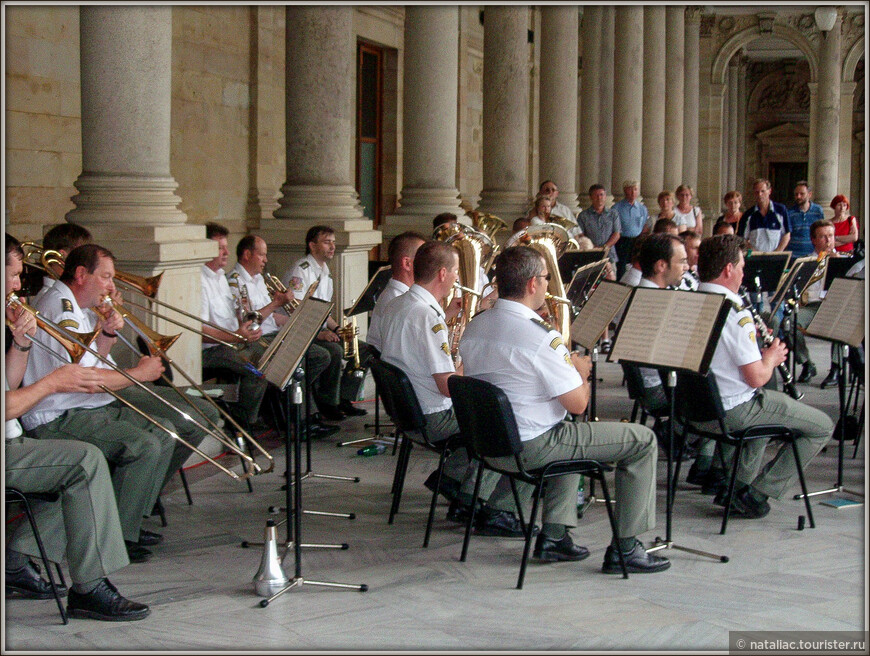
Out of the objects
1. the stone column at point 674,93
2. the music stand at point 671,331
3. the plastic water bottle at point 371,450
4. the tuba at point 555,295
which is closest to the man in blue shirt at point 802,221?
the tuba at point 555,295

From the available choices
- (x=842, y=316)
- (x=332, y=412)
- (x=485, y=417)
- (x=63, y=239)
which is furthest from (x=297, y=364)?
(x=332, y=412)

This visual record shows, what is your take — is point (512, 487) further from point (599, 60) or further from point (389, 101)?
point (599, 60)

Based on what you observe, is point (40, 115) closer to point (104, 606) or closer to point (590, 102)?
point (104, 606)

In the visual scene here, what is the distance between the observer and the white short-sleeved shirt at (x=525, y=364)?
4566 mm

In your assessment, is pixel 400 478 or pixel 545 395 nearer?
pixel 545 395

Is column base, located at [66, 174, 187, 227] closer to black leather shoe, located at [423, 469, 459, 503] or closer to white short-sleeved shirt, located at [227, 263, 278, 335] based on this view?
white short-sleeved shirt, located at [227, 263, 278, 335]

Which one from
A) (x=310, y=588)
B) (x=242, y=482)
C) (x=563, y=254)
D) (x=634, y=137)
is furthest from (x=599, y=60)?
(x=310, y=588)

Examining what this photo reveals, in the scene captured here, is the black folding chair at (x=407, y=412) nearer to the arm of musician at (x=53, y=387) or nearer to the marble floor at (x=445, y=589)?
the marble floor at (x=445, y=589)

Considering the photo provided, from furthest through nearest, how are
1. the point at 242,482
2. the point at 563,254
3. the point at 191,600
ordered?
the point at 563,254 → the point at 242,482 → the point at 191,600

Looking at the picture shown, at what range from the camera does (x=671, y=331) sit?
15.6 ft

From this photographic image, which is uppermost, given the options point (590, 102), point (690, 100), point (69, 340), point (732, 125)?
point (732, 125)

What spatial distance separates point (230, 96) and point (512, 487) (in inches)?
302

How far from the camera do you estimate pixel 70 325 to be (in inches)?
191

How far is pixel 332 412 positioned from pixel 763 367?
11.9 ft
